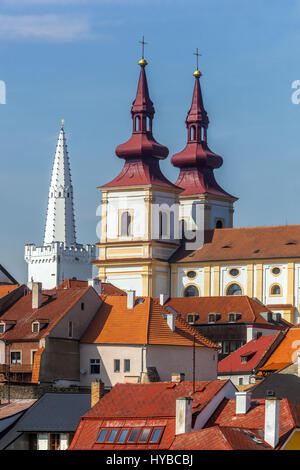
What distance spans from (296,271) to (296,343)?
39.9 m

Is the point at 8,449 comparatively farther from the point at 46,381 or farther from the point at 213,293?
the point at 213,293

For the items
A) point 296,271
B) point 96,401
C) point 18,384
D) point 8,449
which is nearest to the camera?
point 8,449

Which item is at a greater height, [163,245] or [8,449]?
[163,245]

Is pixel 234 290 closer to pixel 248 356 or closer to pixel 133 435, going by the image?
pixel 248 356

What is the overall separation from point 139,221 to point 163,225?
2306mm

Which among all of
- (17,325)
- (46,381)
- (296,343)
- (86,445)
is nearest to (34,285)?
(17,325)

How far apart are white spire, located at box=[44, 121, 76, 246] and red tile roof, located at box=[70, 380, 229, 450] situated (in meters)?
97.8

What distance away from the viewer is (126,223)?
13200 cm

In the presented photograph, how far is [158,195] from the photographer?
13200 cm

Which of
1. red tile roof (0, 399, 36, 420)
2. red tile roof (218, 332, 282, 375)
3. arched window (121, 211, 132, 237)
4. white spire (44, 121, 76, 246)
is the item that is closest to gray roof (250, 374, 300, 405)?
red tile roof (0, 399, 36, 420)

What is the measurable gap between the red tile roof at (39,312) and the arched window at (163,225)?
50.2 metres

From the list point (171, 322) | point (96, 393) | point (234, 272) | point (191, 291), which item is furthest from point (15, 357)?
point (191, 291)

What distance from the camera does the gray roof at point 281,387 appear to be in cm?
6675

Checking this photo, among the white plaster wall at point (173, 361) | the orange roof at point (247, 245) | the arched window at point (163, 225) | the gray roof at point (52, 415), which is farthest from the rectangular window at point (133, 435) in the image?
the arched window at point (163, 225)
